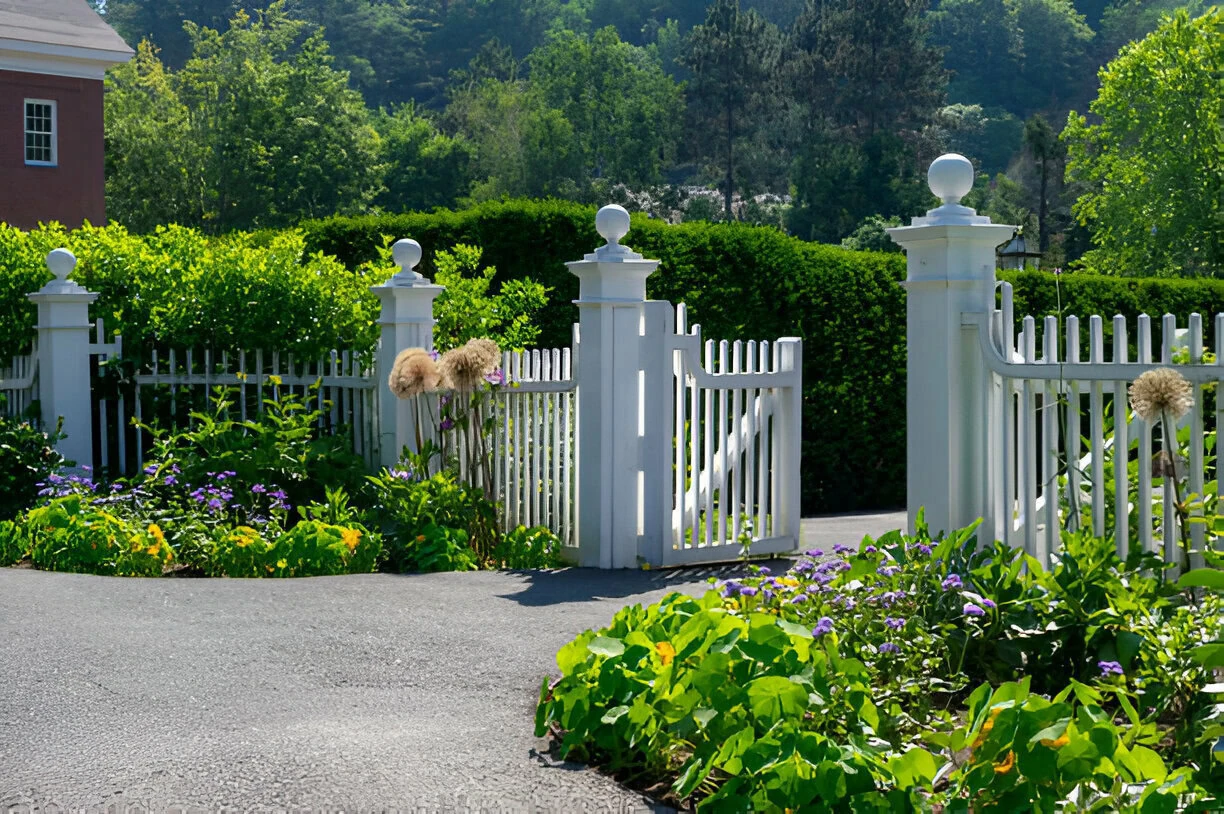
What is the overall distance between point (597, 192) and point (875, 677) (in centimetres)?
4433

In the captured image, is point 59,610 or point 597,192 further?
point 597,192

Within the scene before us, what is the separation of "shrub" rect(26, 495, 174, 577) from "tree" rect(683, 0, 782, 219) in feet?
149

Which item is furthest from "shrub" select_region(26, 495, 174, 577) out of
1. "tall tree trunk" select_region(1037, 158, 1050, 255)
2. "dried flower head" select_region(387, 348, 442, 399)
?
"tall tree trunk" select_region(1037, 158, 1050, 255)

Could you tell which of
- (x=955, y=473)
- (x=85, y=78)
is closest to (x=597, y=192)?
(x=85, y=78)

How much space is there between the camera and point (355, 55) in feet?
247

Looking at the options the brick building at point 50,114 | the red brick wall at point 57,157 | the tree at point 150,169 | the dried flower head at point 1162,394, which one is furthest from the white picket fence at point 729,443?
the tree at point 150,169

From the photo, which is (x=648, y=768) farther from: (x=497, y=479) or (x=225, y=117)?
(x=225, y=117)

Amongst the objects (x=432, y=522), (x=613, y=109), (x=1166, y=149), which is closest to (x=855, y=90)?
(x=1166, y=149)

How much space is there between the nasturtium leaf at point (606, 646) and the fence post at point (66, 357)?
6382 mm

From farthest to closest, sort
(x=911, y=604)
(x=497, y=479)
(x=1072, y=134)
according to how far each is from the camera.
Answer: (x=1072, y=134), (x=497, y=479), (x=911, y=604)

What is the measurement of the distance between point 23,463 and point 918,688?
699 cm

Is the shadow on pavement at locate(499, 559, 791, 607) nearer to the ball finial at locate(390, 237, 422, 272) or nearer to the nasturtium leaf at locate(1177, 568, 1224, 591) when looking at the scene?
the ball finial at locate(390, 237, 422, 272)

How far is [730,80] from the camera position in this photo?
173 ft

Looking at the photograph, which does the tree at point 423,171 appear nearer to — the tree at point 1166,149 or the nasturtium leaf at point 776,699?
the tree at point 1166,149
